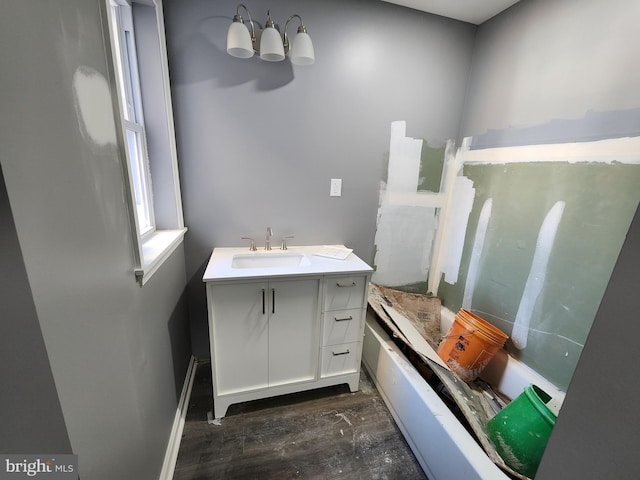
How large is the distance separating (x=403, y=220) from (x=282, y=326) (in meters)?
1.24

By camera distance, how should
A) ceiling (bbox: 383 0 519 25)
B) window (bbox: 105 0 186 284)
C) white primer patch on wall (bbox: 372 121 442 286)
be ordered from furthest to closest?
white primer patch on wall (bbox: 372 121 442 286), ceiling (bbox: 383 0 519 25), window (bbox: 105 0 186 284)

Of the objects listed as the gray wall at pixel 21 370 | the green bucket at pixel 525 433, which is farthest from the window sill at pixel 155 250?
the green bucket at pixel 525 433

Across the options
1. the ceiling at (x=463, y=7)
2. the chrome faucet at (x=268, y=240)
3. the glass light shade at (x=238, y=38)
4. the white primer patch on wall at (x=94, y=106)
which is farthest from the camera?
the chrome faucet at (x=268, y=240)

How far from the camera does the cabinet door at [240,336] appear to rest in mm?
1396

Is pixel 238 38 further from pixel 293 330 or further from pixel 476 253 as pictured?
pixel 476 253

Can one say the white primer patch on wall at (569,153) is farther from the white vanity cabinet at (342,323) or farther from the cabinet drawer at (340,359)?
the cabinet drawer at (340,359)

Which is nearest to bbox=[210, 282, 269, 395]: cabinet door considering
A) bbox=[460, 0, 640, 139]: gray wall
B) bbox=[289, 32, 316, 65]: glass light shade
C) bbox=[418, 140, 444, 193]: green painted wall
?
bbox=[289, 32, 316, 65]: glass light shade

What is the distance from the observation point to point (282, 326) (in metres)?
1.52

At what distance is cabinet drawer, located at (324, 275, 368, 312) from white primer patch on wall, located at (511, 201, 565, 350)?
0.96 meters

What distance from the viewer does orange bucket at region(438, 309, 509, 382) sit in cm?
160

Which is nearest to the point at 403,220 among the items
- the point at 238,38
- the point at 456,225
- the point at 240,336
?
the point at 456,225

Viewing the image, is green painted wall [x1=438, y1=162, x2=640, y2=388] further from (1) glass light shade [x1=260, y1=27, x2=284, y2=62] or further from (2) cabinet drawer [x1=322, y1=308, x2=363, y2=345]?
(1) glass light shade [x1=260, y1=27, x2=284, y2=62]

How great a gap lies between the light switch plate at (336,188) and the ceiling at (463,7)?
1.16 metres

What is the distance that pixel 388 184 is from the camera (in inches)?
78.2
